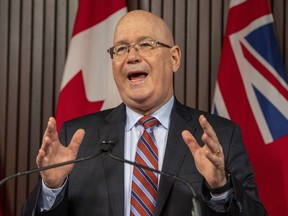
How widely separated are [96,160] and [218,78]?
0.98 m

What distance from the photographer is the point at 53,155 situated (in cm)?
161

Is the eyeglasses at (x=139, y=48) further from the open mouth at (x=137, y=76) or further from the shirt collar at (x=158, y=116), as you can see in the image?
the shirt collar at (x=158, y=116)

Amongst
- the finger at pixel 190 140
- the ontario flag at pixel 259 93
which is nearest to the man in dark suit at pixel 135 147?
the finger at pixel 190 140

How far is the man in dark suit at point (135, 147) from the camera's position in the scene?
1.54 meters

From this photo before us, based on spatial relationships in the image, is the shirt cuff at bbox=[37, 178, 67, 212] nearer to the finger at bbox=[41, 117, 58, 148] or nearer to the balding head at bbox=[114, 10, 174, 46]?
the finger at bbox=[41, 117, 58, 148]

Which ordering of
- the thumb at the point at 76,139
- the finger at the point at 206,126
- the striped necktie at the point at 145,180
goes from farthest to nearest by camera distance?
the striped necktie at the point at 145,180 → the thumb at the point at 76,139 → the finger at the point at 206,126

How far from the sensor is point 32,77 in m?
2.87

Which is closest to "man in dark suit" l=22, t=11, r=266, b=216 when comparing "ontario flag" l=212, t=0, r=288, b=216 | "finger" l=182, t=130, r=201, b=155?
"finger" l=182, t=130, r=201, b=155

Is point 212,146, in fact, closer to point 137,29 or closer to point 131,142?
point 131,142

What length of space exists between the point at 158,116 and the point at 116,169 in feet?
0.86

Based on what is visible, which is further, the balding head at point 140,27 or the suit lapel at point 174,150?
the balding head at point 140,27

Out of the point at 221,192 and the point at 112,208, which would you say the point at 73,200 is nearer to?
the point at 112,208

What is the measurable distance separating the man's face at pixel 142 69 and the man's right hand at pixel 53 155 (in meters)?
0.37

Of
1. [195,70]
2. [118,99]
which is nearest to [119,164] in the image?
[118,99]
